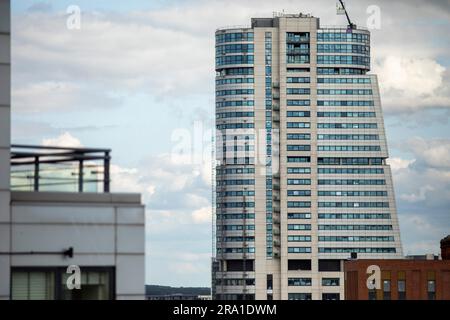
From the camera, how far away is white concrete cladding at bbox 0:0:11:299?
656 inches

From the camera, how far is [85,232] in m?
16.9

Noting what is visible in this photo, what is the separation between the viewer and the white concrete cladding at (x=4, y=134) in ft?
54.6

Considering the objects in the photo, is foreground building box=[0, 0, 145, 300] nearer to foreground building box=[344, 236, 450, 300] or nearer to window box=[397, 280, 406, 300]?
foreground building box=[344, 236, 450, 300]

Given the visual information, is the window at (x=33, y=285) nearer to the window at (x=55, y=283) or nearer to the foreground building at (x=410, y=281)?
the window at (x=55, y=283)

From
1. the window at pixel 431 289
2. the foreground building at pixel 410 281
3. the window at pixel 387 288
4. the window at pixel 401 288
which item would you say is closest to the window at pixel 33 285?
the foreground building at pixel 410 281

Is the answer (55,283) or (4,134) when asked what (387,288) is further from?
(4,134)

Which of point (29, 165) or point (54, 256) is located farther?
point (29, 165)
